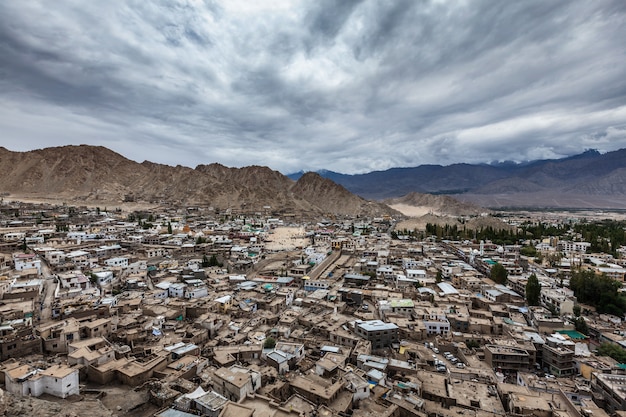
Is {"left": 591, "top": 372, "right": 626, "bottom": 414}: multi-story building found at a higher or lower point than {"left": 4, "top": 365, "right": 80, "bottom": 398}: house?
lower

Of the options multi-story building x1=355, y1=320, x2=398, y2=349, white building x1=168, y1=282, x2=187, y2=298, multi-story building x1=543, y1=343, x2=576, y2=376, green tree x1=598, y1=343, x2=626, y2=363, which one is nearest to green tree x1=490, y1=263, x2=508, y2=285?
green tree x1=598, y1=343, x2=626, y2=363

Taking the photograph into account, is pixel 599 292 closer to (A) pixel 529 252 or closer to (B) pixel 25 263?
(A) pixel 529 252

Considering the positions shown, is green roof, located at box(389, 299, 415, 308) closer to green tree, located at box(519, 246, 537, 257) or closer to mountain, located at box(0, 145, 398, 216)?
green tree, located at box(519, 246, 537, 257)

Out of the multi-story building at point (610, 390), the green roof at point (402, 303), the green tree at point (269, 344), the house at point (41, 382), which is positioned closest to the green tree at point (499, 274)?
the green roof at point (402, 303)

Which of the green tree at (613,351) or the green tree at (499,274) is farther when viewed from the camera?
the green tree at (499,274)

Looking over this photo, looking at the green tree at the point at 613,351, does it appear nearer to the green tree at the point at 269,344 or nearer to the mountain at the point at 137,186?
the green tree at the point at 269,344

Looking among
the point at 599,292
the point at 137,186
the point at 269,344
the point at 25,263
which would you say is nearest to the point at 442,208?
the point at 137,186
